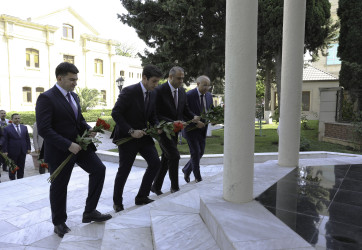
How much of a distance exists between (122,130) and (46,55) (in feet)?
96.7

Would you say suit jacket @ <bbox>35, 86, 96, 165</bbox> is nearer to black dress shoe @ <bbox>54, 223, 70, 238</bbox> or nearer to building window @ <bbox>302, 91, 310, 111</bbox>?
black dress shoe @ <bbox>54, 223, 70, 238</bbox>

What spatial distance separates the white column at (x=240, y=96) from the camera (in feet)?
10.4

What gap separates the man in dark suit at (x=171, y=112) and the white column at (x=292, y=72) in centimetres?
154

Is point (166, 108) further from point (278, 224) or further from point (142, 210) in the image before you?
point (278, 224)

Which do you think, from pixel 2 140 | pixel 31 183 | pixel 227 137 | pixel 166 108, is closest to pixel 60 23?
pixel 2 140

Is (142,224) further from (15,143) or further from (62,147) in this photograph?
(15,143)

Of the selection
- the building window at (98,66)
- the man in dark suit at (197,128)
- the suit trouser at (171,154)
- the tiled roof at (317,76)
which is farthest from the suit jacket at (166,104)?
the building window at (98,66)

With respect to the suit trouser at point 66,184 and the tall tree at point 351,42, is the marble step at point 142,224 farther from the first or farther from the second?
the tall tree at point 351,42

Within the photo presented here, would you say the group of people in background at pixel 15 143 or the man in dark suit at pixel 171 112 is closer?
the man in dark suit at pixel 171 112

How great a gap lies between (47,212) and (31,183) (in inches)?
106

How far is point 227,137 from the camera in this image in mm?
3344

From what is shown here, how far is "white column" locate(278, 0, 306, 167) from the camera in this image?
488 cm

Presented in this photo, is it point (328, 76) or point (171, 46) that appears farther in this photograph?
point (328, 76)

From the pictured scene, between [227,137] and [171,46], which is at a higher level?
[171,46]
